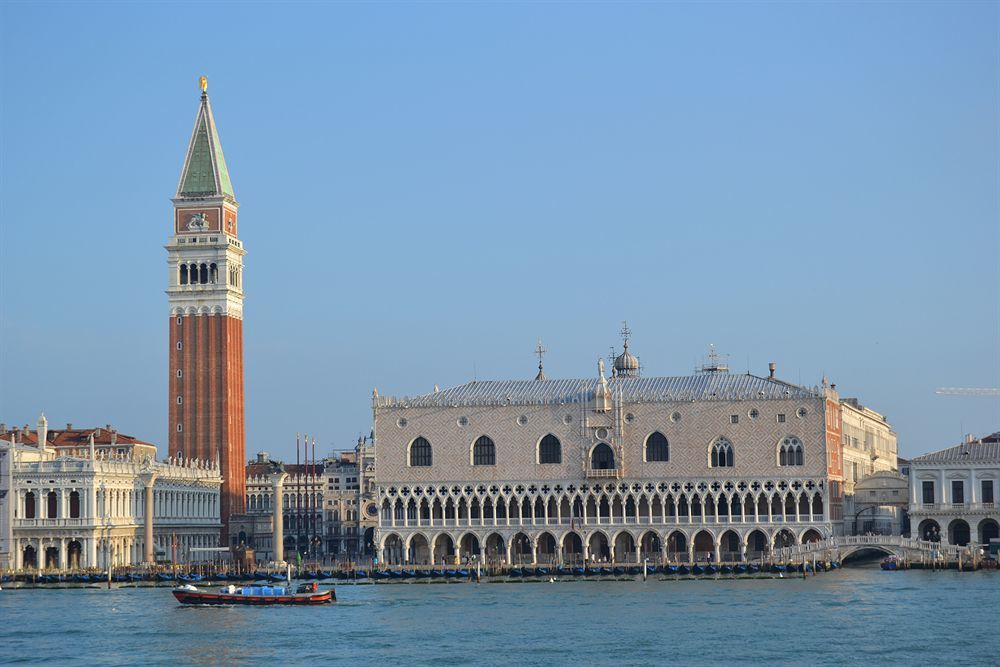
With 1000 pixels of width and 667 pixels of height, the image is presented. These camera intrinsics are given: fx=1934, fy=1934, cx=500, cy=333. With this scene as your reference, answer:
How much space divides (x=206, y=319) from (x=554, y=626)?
5290 cm

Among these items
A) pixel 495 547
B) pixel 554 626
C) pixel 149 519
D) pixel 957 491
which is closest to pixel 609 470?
pixel 495 547

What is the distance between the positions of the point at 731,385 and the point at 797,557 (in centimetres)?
1016

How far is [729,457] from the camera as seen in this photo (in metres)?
97.8

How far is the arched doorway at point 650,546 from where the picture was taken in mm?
99625

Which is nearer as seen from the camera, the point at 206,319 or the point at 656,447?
the point at 656,447

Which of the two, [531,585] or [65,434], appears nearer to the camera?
[531,585]

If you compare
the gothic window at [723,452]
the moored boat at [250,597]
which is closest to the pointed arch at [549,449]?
the gothic window at [723,452]

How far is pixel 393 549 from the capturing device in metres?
103

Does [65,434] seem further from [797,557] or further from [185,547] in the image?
[797,557]

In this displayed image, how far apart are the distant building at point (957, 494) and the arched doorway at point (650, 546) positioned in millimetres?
13235

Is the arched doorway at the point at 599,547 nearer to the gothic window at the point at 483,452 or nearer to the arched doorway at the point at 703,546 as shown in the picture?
the arched doorway at the point at 703,546

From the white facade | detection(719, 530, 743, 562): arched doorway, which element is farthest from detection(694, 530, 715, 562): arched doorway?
detection(719, 530, 743, 562): arched doorway

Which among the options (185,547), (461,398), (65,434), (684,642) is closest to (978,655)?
(684,642)

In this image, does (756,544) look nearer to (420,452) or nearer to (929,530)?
(929,530)
